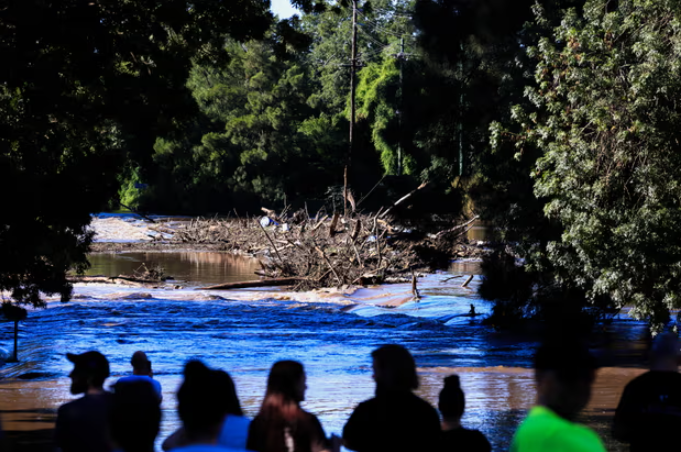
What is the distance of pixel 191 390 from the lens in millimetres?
3195

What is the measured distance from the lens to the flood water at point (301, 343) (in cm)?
1105

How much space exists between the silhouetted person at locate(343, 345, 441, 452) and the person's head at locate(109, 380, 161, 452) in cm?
95

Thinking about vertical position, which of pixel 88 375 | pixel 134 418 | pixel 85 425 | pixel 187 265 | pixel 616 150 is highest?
pixel 616 150

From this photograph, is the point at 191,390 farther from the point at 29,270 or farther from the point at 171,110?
the point at 29,270

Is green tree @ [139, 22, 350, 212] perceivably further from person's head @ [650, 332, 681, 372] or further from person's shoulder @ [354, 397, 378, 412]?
person's shoulder @ [354, 397, 378, 412]

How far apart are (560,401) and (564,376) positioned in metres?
0.10

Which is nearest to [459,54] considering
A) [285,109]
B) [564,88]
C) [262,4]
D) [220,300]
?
[564,88]

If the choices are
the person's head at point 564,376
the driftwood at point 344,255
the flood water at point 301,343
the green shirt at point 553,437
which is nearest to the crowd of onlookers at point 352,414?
the person's head at point 564,376

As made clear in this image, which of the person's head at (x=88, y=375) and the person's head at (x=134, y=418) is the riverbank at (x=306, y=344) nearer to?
the person's head at (x=88, y=375)

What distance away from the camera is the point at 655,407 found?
13.6ft

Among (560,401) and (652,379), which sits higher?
(560,401)

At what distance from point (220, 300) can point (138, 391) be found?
20.5 meters

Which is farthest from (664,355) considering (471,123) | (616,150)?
→ (471,123)

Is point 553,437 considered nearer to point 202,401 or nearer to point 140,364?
point 202,401
